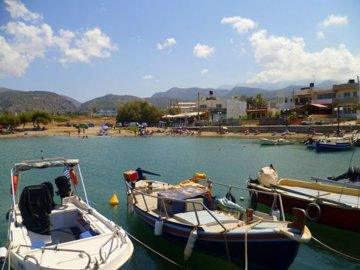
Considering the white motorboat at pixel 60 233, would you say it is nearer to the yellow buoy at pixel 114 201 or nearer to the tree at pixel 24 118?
the yellow buoy at pixel 114 201

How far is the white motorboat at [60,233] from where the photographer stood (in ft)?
33.2

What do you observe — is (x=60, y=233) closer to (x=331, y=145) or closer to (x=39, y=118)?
(x=331, y=145)

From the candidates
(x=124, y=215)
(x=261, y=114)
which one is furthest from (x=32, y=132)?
(x=124, y=215)

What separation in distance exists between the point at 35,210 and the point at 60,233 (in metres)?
1.77

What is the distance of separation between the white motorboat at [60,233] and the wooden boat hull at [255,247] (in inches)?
114

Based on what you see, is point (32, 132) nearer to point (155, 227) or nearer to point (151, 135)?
point (151, 135)

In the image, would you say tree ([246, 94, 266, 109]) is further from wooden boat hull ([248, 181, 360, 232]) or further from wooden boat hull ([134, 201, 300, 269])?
wooden boat hull ([134, 201, 300, 269])

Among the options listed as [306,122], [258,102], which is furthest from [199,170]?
[258,102]

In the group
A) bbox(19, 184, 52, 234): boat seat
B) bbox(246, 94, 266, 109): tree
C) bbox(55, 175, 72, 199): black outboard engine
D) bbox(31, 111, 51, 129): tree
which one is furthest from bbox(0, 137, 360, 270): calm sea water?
bbox(31, 111, 51, 129): tree

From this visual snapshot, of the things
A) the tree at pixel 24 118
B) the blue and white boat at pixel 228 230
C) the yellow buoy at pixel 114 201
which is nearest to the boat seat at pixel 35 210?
the blue and white boat at pixel 228 230

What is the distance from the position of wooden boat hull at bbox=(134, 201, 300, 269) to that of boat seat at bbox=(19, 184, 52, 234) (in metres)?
5.40

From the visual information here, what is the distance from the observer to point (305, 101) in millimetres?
103312

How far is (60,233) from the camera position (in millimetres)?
14266

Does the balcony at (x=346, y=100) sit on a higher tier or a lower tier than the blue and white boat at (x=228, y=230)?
higher
